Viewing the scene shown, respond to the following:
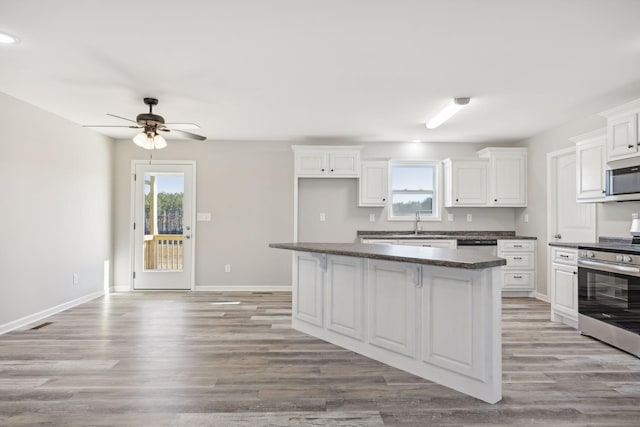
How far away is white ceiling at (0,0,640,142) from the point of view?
94.0 inches

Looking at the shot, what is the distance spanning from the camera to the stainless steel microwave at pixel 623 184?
3660 millimetres

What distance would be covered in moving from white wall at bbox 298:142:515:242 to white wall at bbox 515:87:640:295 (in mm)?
563

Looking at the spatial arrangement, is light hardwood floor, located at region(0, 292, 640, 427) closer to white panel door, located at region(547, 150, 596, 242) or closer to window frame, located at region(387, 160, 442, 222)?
white panel door, located at region(547, 150, 596, 242)

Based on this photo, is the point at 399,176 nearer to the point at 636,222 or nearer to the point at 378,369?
the point at 636,222

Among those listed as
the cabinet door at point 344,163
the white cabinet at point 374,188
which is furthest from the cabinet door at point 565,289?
the cabinet door at point 344,163

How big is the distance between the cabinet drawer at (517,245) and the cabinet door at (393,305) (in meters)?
3.40

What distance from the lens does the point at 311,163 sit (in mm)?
5898

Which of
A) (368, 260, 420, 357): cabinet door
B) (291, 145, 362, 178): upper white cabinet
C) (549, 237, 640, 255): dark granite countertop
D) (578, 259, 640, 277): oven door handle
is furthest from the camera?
(291, 145, 362, 178): upper white cabinet

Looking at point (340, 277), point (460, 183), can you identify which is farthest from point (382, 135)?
point (340, 277)

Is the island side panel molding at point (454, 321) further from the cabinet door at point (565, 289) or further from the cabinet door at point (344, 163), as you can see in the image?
the cabinet door at point (344, 163)

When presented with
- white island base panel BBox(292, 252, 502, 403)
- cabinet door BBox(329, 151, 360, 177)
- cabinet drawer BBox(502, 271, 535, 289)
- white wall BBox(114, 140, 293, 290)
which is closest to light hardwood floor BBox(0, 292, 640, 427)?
white island base panel BBox(292, 252, 502, 403)

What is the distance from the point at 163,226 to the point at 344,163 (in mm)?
3150

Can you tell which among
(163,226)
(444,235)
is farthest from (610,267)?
(163,226)

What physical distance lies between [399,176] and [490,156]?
1449 mm
